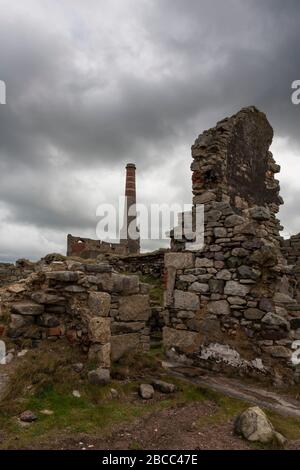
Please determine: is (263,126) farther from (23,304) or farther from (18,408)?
(18,408)

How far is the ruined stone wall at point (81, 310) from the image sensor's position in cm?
561

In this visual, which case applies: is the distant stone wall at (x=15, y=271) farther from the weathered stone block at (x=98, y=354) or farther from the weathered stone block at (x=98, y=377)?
the weathered stone block at (x=98, y=377)

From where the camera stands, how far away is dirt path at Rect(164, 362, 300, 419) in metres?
5.21

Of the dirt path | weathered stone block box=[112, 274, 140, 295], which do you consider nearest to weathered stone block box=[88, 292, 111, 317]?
weathered stone block box=[112, 274, 140, 295]

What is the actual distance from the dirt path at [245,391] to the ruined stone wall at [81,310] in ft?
3.39

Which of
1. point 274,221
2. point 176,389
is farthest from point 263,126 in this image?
point 176,389

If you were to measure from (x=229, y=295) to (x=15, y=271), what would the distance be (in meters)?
12.6

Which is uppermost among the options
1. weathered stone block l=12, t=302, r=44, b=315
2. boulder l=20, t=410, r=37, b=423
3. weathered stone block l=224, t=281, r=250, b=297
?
weathered stone block l=224, t=281, r=250, b=297

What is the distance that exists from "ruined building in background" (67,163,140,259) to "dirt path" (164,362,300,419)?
748 inches

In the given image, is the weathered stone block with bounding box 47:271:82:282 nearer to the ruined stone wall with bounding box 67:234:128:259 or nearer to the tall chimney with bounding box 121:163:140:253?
the ruined stone wall with bounding box 67:234:128:259

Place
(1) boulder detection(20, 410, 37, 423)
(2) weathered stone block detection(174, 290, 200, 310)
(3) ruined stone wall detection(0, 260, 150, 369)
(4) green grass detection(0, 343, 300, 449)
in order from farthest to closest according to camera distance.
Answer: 1. (2) weathered stone block detection(174, 290, 200, 310)
2. (3) ruined stone wall detection(0, 260, 150, 369)
3. (1) boulder detection(20, 410, 37, 423)
4. (4) green grass detection(0, 343, 300, 449)

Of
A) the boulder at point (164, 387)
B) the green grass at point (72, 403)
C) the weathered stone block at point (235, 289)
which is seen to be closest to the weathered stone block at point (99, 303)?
the green grass at point (72, 403)

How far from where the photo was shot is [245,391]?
19.3 feet
